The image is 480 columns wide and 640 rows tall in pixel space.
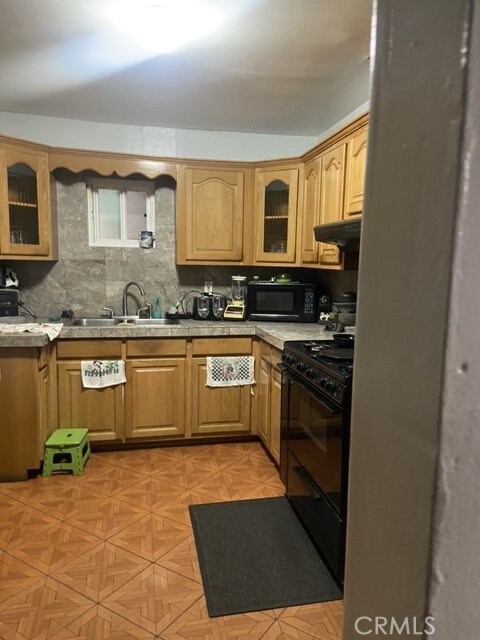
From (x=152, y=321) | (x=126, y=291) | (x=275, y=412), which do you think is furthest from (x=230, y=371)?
(x=126, y=291)

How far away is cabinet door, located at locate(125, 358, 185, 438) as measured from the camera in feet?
10.3

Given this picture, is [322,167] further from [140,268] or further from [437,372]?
[437,372]

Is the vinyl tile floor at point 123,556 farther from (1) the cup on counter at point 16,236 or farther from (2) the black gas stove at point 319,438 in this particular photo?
(1) the cup on counter at point 16,236

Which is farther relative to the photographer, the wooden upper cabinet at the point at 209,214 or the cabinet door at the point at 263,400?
the wooden upper cabinet at the point at 209,214

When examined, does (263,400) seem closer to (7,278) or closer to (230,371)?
(230,371)

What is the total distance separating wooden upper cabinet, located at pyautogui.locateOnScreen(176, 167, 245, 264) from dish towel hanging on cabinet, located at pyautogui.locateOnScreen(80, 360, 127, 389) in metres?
0.98

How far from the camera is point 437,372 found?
0.36 m

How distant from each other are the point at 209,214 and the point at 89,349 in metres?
1.38

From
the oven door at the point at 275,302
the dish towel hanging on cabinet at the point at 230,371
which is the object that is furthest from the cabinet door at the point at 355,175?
the dish towel hanging on cabinet at the point at 230,371

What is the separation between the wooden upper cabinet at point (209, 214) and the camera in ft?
11.3

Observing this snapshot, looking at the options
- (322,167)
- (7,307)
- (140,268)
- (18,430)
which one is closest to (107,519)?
(18,430)

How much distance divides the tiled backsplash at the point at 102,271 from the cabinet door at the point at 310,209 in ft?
1.02

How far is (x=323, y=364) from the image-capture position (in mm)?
1971

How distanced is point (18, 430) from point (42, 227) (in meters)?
1.44
